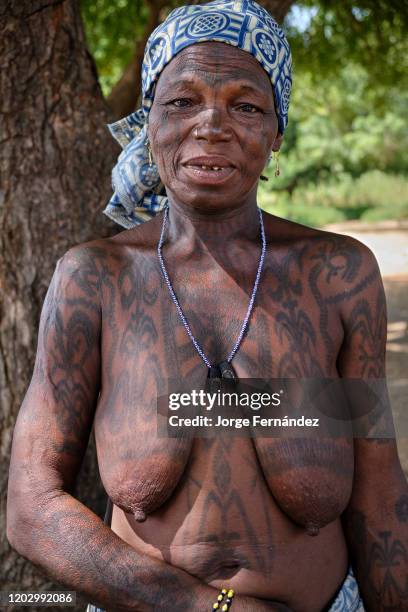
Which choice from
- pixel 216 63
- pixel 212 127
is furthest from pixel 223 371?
pixel 216 63

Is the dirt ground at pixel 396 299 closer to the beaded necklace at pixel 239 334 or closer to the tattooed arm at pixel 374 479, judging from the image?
the tattooed arm at pixel 374 479

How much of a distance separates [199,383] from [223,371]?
79 millimetres

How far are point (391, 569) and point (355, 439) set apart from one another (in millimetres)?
360

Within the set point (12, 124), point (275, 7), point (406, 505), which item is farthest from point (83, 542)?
point (275, 7)

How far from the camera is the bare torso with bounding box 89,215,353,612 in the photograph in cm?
191

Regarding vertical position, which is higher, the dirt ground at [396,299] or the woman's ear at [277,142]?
the woman's ear at [277,142]

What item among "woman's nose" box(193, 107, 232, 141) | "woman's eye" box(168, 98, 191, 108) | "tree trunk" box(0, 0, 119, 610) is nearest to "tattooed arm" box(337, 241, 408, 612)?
"woman's nose" box(193, 107, 232, 141)

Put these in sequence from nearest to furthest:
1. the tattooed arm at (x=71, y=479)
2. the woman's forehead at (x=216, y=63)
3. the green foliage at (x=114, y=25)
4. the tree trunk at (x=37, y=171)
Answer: the tattooed arm at (x=71, y=479) < the woman's forehead at (x=216, y=63) < the tree trunk at (x=37, y=171) < the green foliage at (x=114, y=25)

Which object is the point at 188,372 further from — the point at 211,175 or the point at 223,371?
the point at 211,175

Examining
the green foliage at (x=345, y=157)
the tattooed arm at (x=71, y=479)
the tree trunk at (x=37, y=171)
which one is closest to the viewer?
the tattooed arm at (x=71, y=479)

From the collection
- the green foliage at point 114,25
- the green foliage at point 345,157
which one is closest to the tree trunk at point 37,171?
the green foliage at point 114,25

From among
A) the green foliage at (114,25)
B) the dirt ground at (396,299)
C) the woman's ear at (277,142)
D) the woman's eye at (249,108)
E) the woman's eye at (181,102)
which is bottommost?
the dirt ground at (396,299)

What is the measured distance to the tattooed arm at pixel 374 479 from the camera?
2.06 meters

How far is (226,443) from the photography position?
193 centimetres
